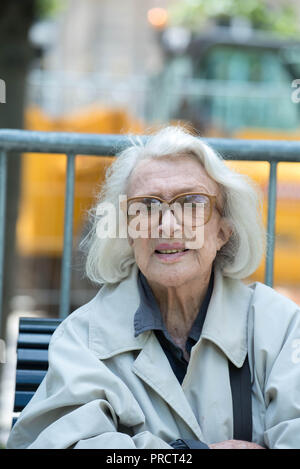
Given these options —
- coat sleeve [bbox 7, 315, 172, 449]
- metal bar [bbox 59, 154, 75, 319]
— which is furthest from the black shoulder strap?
metal bar [bbox 59, 154, 75, 319]

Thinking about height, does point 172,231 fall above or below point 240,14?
below

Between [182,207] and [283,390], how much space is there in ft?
2.08

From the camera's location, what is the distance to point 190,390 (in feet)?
8.09

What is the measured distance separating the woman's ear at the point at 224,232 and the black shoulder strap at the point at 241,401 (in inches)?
16.9

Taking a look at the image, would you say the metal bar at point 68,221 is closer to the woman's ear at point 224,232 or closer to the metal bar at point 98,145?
the metal bar at point 98,145

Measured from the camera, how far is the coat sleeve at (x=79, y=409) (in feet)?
7.37

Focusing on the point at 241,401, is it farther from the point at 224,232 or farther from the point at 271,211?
the point at 271,211

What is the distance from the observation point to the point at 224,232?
273cm

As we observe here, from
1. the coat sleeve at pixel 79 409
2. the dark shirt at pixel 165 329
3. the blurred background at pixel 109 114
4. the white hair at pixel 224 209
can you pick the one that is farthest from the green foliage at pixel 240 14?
the coat sleeve at pixel 79 409

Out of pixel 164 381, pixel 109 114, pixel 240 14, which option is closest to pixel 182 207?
pixel 164 381

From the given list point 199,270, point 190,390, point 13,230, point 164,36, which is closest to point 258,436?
point 190,390

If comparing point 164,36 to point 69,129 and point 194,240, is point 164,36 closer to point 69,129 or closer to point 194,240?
point 69,129

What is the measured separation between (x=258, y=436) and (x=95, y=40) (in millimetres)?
29110
